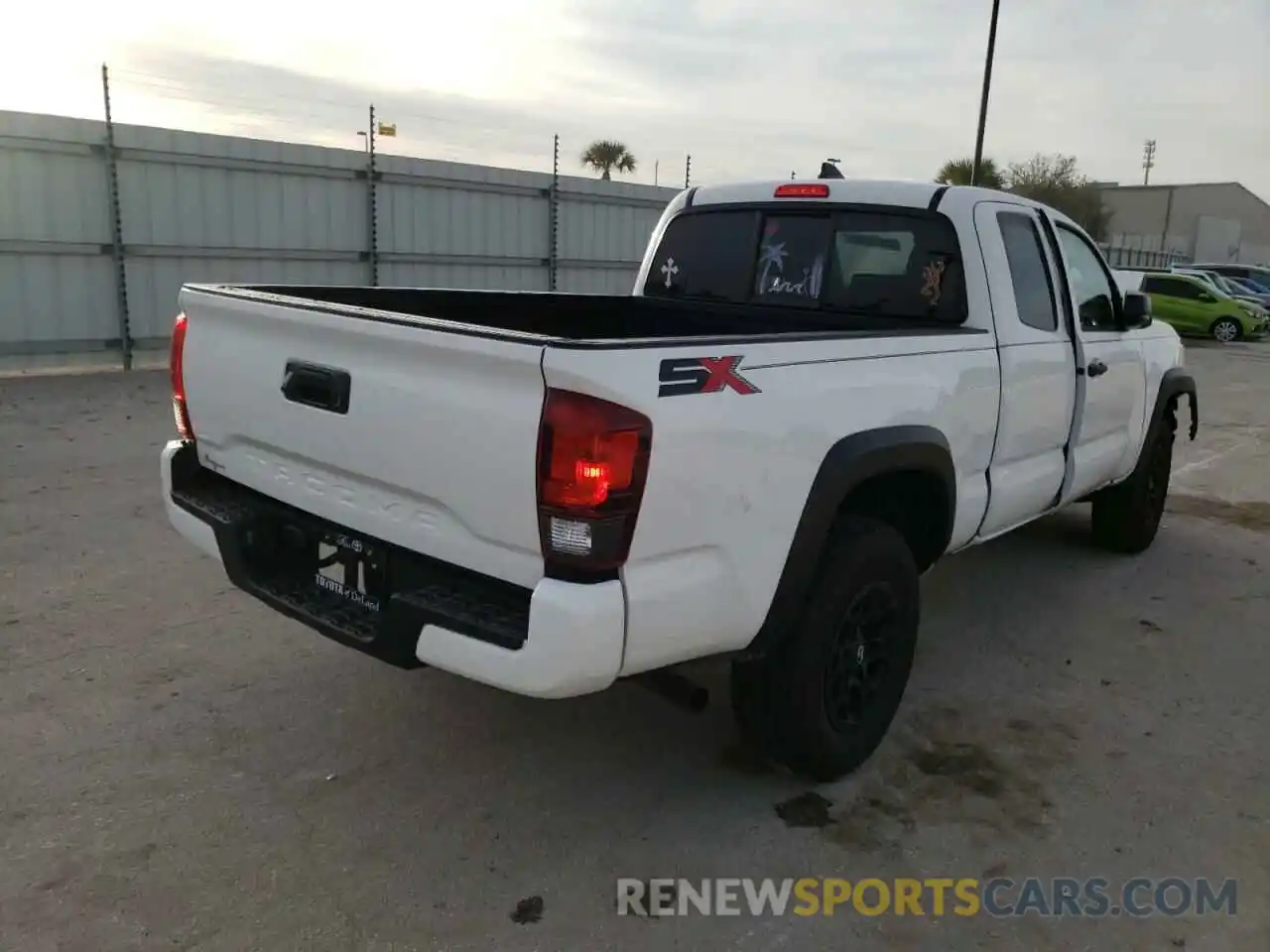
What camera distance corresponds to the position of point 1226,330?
23391 millimetres

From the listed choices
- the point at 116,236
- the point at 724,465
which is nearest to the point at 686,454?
the point at 724,465

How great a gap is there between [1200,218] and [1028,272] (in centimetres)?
7158

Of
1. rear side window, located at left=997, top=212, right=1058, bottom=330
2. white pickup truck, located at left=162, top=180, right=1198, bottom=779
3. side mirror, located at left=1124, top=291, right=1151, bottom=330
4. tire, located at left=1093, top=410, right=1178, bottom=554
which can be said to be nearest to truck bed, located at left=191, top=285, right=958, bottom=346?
white pickup truck, located at left=162, top=180, right=1198, bottom=779

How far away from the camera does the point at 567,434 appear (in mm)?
2371

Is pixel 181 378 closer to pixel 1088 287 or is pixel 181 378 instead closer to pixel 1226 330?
pixel 1088 287

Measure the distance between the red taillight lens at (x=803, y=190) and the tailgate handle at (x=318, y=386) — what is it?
239 centimetres

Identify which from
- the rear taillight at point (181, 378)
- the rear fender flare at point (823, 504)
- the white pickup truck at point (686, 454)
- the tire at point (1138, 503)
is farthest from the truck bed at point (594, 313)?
the tire at point (1138, 503)

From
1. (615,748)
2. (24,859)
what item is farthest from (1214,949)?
(24,859)


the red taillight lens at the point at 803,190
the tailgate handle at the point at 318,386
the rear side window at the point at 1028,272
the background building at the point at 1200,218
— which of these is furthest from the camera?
the background building at the point at 1200,218

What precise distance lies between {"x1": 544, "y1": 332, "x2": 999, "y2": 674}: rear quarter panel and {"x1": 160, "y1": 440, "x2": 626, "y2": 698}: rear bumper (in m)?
0.12

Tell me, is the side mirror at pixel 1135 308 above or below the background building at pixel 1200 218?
below

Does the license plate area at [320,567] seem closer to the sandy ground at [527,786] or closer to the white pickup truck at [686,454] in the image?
the white pickup truck at [686,454]

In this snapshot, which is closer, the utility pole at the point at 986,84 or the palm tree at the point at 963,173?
the utility pole at the point at 986,84

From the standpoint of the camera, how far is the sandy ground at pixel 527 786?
2.67 m
